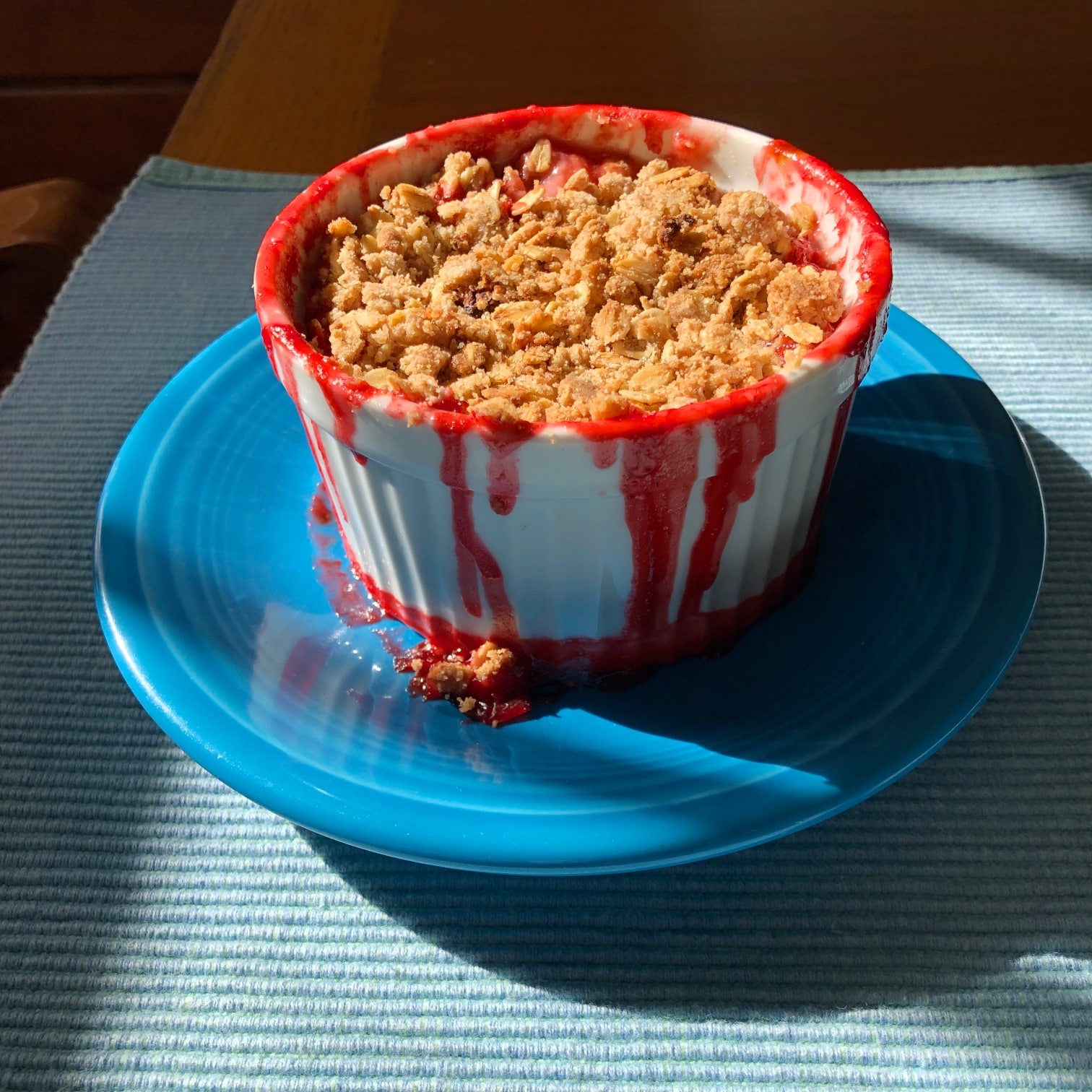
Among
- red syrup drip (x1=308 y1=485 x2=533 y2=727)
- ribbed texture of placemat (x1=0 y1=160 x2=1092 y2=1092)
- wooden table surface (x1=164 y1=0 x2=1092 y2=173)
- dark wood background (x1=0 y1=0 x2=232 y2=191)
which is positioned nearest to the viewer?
ribbed texture of placemat (x1=0 y1=160 x2=1092 y2=1092)

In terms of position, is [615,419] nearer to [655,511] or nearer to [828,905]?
[655,511]

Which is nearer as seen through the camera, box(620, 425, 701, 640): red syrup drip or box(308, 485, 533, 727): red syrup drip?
box(620, 425, 701, 640): red syrup drip

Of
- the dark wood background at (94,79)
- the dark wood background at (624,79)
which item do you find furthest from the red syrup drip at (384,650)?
the dark wood background at (94,79)

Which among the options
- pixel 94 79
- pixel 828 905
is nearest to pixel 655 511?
pixel 828 905

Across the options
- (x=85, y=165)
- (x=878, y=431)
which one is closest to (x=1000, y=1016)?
(x=878, y=431)

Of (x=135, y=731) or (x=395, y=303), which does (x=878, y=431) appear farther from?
(x=135, y=731)

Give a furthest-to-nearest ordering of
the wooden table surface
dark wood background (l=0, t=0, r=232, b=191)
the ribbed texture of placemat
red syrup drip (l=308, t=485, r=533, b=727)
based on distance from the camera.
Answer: dark wood background (l=0, t=0, r=232, b=191) → the wooden table surface → red syrup drip (l=308, t=485, r=533, b=727) → the ribbed texture of placemat

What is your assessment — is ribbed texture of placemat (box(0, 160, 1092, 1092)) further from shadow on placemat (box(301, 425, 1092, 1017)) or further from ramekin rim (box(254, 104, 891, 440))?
ramekin rim (box(254, 104, 891, 440))

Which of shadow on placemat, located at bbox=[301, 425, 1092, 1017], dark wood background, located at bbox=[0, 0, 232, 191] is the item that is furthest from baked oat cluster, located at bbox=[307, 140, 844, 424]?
dark wood background, located at bbox=[0, 0, 232, 191]

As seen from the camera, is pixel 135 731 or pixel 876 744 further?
pixel 135 731
